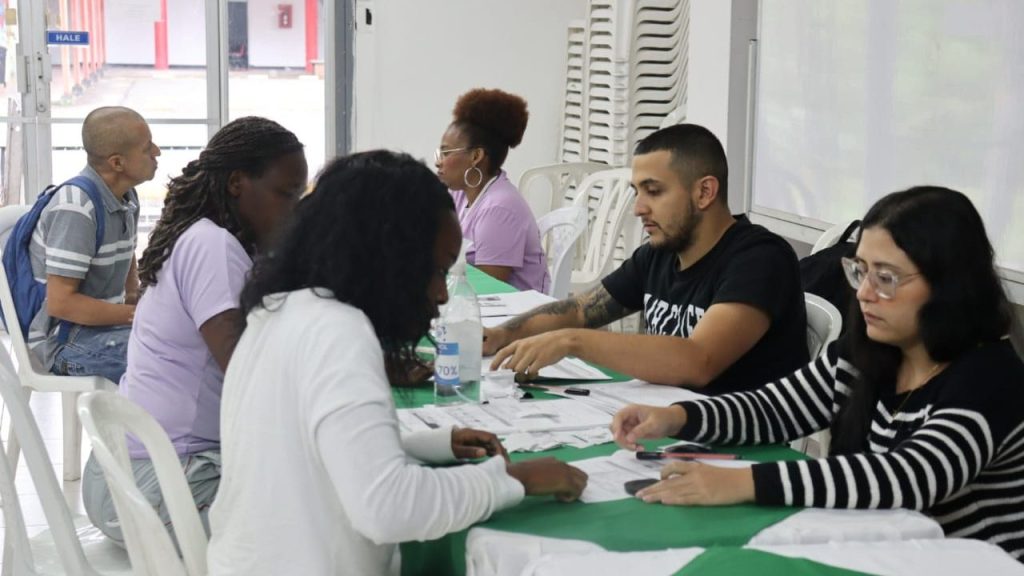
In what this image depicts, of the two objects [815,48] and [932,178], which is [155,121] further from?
[932,178]

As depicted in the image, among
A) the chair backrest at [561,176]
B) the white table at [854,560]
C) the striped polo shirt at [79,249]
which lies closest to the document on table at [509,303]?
the striped polo shirt at [79,249]

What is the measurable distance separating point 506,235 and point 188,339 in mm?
1904

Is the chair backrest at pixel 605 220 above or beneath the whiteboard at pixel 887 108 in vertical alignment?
beneath

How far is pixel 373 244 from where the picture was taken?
1.56 metres

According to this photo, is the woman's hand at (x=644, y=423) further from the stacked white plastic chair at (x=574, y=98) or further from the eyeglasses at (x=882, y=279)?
the stacked white plastic chair at (x=574, y=98)

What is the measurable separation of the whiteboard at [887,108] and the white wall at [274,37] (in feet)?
11.2

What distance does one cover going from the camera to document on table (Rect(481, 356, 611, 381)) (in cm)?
247

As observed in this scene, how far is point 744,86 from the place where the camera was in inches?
199

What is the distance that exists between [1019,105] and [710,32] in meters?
2.17

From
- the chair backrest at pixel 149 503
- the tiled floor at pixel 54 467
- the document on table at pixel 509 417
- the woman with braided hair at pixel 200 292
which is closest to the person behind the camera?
the chair backrest at pixel 149 503

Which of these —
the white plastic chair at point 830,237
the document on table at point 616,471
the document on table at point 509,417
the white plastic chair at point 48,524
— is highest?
the white plastic chair at point 830,237

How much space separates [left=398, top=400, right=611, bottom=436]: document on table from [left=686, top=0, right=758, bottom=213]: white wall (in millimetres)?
3035

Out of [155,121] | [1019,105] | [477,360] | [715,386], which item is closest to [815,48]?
[1019,105]

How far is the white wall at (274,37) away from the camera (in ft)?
23.7
